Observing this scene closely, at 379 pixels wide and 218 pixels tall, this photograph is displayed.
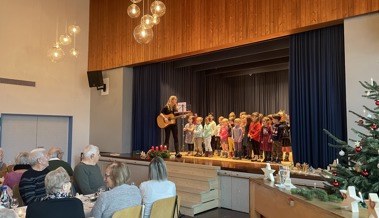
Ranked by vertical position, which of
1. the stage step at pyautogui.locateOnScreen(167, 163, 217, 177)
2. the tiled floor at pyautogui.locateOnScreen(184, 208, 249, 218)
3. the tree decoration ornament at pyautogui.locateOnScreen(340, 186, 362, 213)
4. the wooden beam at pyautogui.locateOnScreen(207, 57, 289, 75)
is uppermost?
the wooden beam at pyautogui.locateOnScreen(207, 57, 289, 75)

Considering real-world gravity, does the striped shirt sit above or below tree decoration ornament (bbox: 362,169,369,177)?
below

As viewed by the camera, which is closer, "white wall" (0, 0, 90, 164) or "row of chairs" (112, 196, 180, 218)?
"row of chairs" (112, 196, 180, 218)

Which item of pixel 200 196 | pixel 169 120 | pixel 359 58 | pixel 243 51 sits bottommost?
→ pixel 200 196

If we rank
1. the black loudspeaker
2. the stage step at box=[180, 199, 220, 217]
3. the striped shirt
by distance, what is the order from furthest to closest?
the black loudspeaker, the stage step at box=[180, 199, 220, 217], the striped shirt

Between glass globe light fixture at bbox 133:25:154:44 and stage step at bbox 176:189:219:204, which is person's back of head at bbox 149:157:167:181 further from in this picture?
stage step at bbox 176:189:219:204

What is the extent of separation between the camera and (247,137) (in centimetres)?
833

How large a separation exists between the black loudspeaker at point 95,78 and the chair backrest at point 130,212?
7.95 meters

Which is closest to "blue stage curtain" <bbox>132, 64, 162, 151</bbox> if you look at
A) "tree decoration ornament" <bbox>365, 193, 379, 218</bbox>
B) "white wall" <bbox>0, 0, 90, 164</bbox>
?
"white wall" <bbox>0, 0, 90, 164</bbox>

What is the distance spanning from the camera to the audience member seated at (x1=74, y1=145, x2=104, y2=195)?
12.8ft

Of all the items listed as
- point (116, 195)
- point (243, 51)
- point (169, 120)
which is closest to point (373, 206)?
point (116, 195)

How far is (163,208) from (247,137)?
17.9ft

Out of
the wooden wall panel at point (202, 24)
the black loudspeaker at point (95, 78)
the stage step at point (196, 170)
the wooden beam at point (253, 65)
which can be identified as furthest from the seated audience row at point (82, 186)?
the wooden beam at point (253, 65)

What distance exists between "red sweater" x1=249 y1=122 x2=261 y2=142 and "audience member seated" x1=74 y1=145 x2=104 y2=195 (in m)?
4.72

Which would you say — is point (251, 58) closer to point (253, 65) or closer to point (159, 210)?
point (253, 65)
